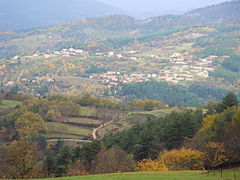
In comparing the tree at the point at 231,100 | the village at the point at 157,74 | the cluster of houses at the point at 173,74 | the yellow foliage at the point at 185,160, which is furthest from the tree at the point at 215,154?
the cluster of houses at the point at 173,74

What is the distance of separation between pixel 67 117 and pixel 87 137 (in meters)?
13.8

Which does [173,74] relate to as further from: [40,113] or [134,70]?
[40,113]

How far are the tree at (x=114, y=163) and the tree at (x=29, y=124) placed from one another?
117 feet

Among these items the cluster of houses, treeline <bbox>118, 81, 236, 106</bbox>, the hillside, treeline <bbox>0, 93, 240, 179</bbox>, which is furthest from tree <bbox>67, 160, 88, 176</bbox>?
the cluster of houses

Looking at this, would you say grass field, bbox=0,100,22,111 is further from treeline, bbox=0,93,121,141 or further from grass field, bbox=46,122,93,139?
grass field, bbox=46,122,93,139

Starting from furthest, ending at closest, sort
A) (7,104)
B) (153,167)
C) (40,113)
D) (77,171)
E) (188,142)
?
(7,104) → (40,113) → (188,142) → (77,171) → (153,167)

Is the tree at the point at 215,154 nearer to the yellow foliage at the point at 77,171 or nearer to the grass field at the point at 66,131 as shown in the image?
the yellow foliage at the point at 77,171

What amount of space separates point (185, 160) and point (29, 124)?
1853 inches

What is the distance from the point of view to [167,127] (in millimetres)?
49406

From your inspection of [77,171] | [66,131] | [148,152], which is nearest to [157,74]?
[66,131]

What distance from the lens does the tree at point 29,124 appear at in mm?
67925

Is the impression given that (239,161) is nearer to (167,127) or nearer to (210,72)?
(167,127)

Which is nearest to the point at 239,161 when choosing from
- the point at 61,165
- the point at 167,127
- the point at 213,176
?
the point at 213,176

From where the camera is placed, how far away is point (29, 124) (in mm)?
70438
